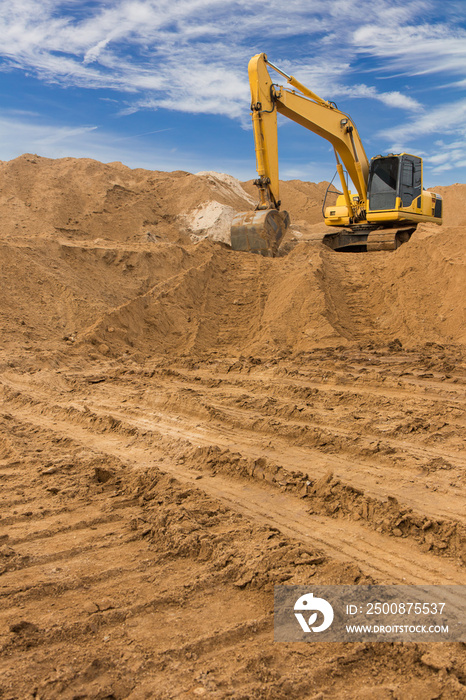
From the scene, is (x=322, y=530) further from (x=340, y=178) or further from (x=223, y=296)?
(x=340, y=178)

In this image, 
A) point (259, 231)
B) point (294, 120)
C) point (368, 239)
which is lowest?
point (368, 239)

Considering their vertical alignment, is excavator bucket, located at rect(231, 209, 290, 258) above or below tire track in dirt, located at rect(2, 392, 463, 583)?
above

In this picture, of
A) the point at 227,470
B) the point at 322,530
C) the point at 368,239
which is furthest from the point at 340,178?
the point at 322,530

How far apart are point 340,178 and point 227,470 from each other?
12442 millimetres

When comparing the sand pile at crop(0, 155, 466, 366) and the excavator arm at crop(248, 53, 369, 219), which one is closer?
the sand pile at crop(0, 155, 466, 366)

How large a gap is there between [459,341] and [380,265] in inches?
129
